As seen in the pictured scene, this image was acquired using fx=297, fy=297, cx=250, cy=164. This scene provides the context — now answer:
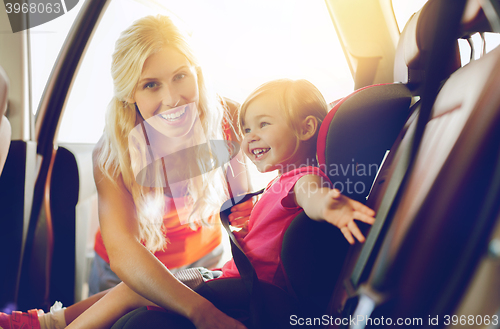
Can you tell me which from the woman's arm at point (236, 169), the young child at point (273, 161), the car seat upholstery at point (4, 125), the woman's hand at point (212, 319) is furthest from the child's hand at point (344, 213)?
the car seat upholstery at point (4, 125)

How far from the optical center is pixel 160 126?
971 mm

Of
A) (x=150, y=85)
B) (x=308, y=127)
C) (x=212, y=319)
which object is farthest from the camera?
(x=150, y=85)

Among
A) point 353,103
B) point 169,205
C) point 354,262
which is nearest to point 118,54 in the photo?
point 169,205

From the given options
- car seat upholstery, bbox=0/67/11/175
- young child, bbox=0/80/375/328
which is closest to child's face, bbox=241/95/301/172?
young child, bbox=0/80/375/328

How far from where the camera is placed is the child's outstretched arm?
20.0 inches

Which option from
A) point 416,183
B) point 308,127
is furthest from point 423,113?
point 308,127

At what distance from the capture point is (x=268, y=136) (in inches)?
31.1

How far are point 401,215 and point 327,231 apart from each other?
0.48 ft

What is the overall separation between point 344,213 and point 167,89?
666 millimetres

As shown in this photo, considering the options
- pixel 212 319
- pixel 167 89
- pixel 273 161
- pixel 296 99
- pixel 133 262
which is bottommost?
pixel 212 319

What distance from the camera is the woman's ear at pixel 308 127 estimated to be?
781mm

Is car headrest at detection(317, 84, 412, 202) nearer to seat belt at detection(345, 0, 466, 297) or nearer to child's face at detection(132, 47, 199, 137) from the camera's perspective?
seat belt at detection(345, 0, 466, 297)

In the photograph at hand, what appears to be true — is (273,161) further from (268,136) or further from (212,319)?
(212,319)

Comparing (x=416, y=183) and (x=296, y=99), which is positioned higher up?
(x=296, y=99)
